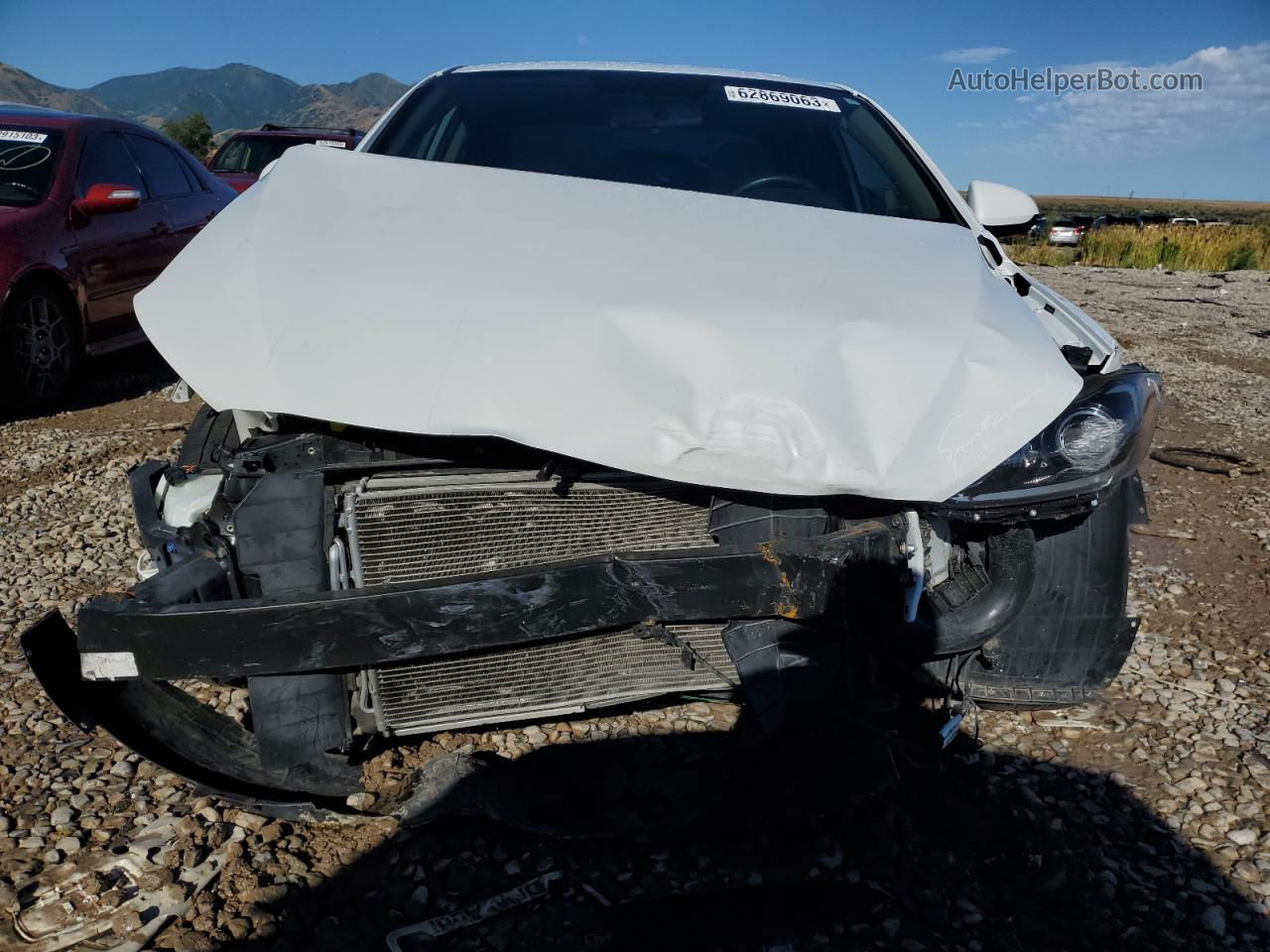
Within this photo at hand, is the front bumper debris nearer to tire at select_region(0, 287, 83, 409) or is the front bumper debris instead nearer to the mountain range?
tire at select_region(0, 287, 83, 409)

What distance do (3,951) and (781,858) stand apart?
1531 mm

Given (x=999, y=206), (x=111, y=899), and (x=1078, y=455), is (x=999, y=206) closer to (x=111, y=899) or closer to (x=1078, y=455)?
(x=1078, y=455)

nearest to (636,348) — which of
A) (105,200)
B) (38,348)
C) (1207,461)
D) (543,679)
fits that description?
(543,679)

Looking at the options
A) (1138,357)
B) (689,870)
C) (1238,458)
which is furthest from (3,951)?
(1138,357)

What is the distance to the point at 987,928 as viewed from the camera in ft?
6.33

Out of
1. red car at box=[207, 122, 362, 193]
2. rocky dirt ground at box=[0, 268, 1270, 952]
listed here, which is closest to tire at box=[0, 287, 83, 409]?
rocky dirt ground at box=[0, 268, 1270, 952]

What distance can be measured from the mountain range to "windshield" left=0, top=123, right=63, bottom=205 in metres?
96.0

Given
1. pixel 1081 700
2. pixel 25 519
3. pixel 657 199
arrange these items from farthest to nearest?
pixel 25 519
pixel 1081 700
pixel 657 199

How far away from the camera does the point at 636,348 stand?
68.3 inches

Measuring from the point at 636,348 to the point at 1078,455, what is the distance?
0.92m

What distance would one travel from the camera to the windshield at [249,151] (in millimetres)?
11562

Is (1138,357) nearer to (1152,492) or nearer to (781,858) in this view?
(1152,492)

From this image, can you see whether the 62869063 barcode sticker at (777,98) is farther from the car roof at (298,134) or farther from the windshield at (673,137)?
the car roof at (298,134)

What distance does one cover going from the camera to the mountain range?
105 meters
